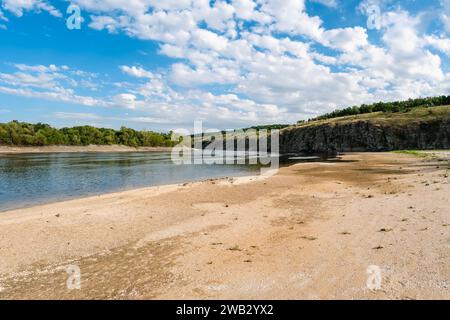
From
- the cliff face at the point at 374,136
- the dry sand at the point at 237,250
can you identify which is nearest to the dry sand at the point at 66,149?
the cliff face at the point at 374,136

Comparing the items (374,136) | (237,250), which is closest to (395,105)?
(374,136)

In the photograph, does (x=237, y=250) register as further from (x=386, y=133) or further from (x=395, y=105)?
(x=395, y=105)

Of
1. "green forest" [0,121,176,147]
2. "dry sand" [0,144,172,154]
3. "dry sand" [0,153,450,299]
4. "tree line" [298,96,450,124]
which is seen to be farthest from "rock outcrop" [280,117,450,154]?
"green forest" [0,121,176,147]

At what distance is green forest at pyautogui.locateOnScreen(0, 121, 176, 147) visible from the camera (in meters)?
127

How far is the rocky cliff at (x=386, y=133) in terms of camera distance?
89750 millimetres

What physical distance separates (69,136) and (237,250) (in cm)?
15824

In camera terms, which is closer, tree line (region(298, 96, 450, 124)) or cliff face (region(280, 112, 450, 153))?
cliff face (region(280, 112, 450, 153))

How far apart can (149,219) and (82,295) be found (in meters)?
7.85

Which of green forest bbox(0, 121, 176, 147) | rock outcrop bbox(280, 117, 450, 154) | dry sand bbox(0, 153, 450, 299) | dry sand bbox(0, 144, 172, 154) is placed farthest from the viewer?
green forest bbox(0, 121, 176, 147)

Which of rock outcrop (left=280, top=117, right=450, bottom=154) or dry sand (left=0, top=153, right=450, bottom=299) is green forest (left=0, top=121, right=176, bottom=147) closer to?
rock outcrop (left=280, top=117, right=450, bottom=154)

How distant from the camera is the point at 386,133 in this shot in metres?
98.1

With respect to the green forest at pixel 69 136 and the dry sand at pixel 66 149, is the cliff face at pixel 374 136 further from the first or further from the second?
the green forest at pixel 69 136

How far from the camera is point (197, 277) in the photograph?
8.19 metres
